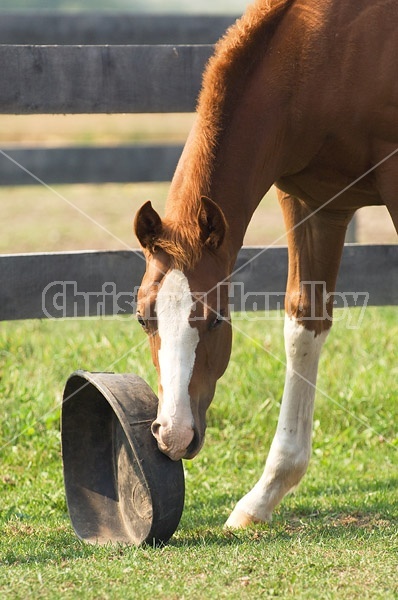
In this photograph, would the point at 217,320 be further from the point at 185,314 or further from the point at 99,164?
the point at 99,164

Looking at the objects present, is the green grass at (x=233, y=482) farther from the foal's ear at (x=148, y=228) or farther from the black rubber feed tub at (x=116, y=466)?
the foal's ear at (x=148, y=228)

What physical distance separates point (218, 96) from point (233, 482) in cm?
195

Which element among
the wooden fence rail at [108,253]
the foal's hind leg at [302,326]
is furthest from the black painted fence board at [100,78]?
the foal's hind leg at [302,326]

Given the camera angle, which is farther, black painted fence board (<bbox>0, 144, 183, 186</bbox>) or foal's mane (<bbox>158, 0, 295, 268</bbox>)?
black painted fence board (<bbox>0, 144, 183, 186</bbox>)

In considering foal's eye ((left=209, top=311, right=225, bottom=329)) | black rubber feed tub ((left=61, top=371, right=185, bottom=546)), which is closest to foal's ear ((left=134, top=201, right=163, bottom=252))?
foal's eye ((left=209, top=311, right=225, bottom=329))

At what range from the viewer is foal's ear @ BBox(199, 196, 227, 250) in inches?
133

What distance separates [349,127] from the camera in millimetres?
3762

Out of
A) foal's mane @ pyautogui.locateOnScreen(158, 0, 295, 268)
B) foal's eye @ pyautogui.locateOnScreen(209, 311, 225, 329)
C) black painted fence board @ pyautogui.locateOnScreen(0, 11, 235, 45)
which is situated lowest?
foal's eye @ pyautogui.locateOnScreen(209, 311, 225, 329)

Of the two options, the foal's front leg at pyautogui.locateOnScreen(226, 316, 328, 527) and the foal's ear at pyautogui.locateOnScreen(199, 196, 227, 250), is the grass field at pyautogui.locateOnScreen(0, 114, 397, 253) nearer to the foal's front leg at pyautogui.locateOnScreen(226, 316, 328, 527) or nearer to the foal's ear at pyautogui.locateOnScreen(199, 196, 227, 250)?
the foal's front leg at pyautogui.locateOnScreen(226, 316, 328, 527)

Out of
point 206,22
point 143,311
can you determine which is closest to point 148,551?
point 143,311

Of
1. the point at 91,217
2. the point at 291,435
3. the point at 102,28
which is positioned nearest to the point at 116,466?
the point at 291,435

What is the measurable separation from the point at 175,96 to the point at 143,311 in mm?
1859

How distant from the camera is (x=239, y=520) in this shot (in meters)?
4.01

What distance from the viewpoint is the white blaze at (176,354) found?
3230 millimetres
